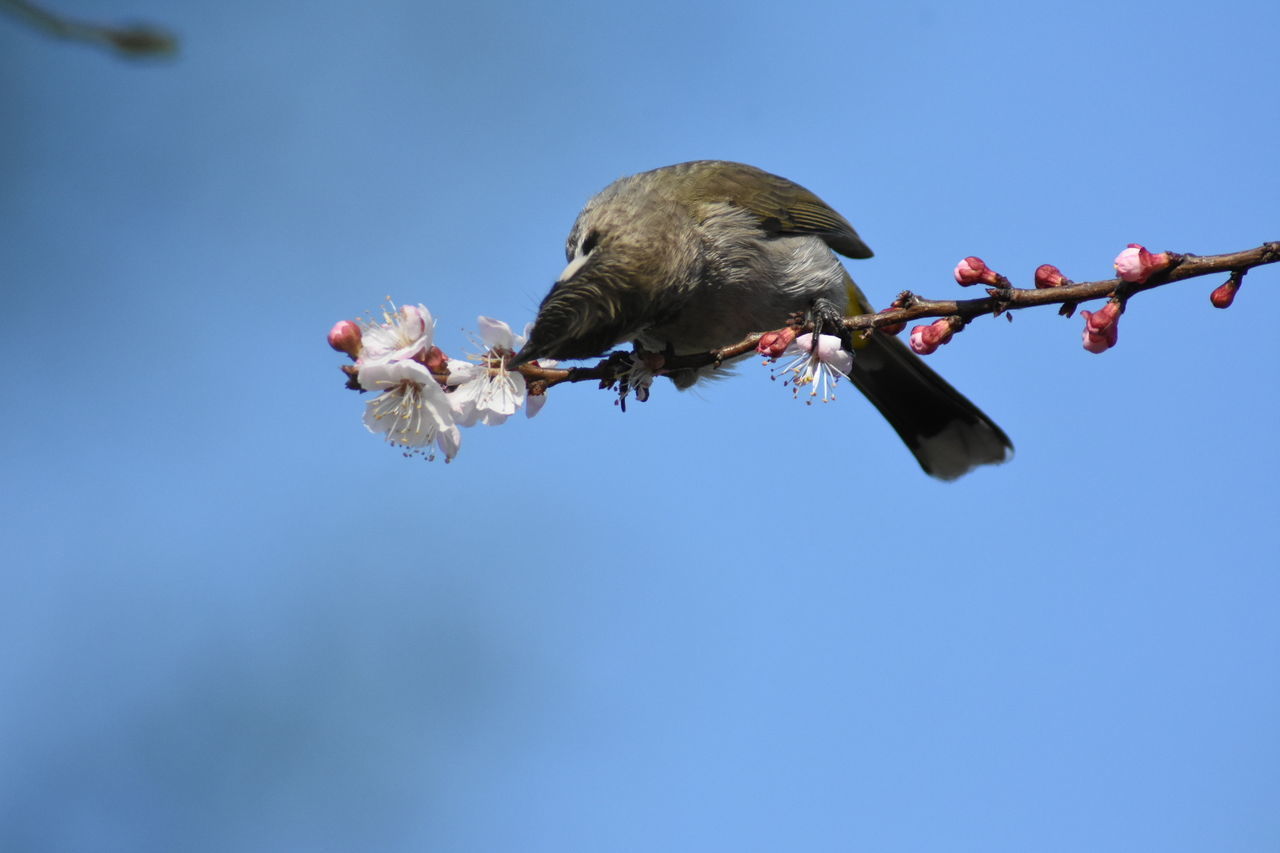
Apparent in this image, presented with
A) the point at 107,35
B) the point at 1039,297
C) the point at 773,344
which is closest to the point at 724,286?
the point at 773,344

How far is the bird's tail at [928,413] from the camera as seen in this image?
529 centimetres

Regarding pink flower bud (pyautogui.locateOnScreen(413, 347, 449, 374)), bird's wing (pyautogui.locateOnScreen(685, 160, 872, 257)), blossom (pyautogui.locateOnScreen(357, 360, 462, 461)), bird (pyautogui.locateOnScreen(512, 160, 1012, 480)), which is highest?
bird's wing (pyautogui.locateOnScreen(685, 160, 872, 257))

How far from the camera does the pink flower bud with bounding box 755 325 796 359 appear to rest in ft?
11.5

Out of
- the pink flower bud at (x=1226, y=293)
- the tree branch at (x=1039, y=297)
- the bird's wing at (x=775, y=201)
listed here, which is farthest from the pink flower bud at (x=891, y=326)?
the bird's wing at (x=775, y=201)

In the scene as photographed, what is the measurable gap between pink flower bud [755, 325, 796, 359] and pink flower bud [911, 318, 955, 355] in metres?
0.46

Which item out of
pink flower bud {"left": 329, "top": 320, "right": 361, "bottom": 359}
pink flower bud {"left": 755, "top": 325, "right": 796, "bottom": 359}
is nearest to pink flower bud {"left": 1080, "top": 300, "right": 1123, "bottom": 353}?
pink flower bud {"left": 755, "top": 325, "right": 796, "bottom": 359}

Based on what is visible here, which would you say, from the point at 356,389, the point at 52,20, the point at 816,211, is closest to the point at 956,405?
the point at 816,211

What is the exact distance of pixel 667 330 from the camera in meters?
4.36

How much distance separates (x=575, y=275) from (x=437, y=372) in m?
0.62

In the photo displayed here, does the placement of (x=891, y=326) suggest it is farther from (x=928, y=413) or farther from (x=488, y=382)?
(x=928, y=413)

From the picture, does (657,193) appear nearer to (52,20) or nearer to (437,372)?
(437,372)

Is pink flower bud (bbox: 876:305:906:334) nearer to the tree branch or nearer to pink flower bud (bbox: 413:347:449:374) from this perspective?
the tree branch

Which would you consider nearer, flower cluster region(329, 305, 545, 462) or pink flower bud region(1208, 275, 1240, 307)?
pink flower bud region(1208, 275, 1240, 307)

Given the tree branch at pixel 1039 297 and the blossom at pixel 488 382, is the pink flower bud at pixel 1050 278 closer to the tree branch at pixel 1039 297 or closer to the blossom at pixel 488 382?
the tree branch at pixel 1039 297
